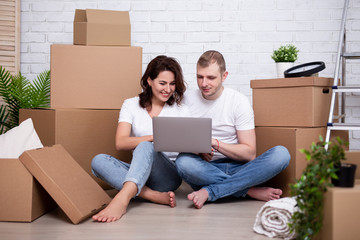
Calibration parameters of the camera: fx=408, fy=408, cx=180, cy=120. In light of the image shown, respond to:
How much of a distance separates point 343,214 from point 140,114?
131 centimetres

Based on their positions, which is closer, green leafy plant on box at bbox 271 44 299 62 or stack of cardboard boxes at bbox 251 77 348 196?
stack of cardboard boxes at bbox 251 77 348 196

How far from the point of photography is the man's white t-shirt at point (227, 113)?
2.26 meters

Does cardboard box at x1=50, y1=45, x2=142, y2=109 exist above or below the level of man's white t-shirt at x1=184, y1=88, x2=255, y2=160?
above

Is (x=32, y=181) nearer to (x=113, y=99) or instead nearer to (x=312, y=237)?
(x=113, y=99)

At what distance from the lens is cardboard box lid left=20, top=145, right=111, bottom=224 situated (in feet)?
5.77

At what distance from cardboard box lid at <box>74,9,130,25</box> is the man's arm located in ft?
3.40

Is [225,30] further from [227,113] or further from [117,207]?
[117,207]

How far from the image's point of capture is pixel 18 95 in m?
2.87

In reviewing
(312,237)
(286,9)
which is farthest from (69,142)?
(286,9)

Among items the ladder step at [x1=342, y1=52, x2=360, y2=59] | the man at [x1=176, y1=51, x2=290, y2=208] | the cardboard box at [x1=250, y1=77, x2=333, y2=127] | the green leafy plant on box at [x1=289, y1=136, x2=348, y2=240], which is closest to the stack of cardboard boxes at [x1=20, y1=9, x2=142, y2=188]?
the man at [x1=176, y1=51, x2=290, y2=208]

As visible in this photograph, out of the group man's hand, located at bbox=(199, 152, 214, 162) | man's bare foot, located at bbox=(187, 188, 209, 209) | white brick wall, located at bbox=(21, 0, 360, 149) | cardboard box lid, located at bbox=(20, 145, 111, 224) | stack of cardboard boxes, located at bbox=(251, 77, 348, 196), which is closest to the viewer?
cardboard box lid, located at bbox=(20, 145, 111, 224)

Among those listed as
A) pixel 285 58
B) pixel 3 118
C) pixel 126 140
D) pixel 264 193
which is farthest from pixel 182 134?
pixel 3 118

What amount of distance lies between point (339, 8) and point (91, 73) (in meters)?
1.88

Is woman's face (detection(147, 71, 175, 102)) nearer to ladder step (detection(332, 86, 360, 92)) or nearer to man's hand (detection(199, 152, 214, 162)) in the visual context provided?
man's hand (detection(199, 152, 214, 162))
